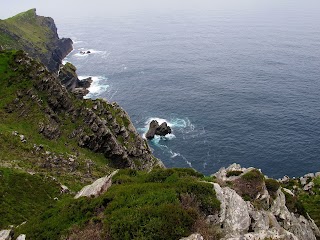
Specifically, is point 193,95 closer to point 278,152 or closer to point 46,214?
point 278,152

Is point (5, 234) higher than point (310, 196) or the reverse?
higher

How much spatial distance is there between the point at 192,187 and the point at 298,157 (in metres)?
87.2

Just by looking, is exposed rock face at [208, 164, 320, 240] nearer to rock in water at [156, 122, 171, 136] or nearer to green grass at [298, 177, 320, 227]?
green grass at [298, 177, 320, 227]

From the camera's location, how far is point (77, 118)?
80.1 metres

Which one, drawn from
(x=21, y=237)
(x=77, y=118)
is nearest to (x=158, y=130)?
(x=77, y=118)

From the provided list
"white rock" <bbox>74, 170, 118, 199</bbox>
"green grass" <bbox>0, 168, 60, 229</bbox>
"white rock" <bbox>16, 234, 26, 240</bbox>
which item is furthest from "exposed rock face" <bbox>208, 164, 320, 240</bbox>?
"green grass" <bbox>0, 168, 60, 229</bbox>

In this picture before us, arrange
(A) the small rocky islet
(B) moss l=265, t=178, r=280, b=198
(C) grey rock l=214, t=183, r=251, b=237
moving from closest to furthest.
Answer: (A) the small rocky islet
(C) grey rock l=214, t=183, r=251, b=237
(B) moss l=265, t=178, r=280, b=198

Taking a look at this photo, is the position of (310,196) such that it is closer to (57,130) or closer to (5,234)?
(57,130)

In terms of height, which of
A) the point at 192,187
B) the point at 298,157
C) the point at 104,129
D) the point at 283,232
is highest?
the point at 192,187

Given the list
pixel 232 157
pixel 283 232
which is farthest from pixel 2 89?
pixel 232 157

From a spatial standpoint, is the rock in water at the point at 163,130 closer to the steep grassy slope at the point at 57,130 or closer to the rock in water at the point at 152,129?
the rock in water at the point at 152,129

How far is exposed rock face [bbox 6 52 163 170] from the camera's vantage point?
73000mm

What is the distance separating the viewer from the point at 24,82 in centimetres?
7556

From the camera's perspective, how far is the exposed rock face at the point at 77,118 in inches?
2874
